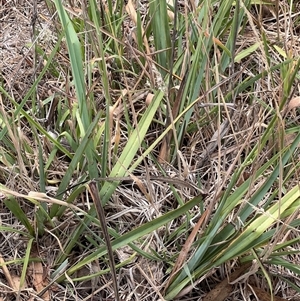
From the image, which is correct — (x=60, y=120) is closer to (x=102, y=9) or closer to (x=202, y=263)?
(x=102, y=9)

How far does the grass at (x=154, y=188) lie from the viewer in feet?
2.53

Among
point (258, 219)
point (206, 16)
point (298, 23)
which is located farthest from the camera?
point (298, 23)

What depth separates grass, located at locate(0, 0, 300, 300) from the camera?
0.77m

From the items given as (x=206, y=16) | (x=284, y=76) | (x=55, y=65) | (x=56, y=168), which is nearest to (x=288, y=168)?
(x=284, y=76)

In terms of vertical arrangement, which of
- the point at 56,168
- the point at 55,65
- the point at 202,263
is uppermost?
the point at 55,65

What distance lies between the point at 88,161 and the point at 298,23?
0.66 meters

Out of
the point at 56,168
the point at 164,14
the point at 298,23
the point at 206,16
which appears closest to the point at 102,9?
the point at 164,14

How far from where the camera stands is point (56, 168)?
0.91 meters

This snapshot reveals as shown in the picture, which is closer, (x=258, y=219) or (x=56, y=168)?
(x=258, y=219)

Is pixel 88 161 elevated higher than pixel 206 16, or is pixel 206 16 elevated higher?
pixel 206 16

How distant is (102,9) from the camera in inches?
39.5

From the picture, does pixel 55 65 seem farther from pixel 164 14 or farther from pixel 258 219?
pixel 258 219

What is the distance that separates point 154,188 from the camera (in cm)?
92

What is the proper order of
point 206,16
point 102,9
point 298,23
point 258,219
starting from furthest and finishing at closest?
1. point 298,23
2. point 102,9
3. point 206,16
4. point 258,219
